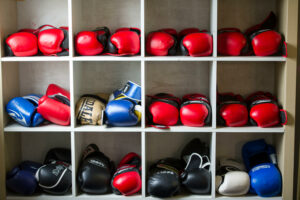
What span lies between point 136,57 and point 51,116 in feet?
2.52

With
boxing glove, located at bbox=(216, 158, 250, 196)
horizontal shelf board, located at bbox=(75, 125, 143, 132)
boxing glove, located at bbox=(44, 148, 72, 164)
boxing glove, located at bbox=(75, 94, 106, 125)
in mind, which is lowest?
boxing glove, located at bbox=(216, 158, 250, 196)

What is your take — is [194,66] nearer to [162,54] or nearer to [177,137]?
[162,54]

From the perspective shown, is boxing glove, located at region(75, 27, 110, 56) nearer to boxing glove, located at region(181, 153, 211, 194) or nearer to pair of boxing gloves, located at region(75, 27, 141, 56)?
pair of boxing gloves, located at region(75, 27, 141, 56)

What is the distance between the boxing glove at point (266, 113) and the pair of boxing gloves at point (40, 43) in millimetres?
1460

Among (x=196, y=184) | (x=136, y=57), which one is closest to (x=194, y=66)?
(x=136, y=57)

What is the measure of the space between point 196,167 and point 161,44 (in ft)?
3.21

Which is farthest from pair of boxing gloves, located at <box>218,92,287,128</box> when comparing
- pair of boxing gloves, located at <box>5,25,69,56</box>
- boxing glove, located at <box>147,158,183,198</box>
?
pair of boxing gloves, located at <box>5,25,69,56</box>

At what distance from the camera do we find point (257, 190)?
2408 millimetres

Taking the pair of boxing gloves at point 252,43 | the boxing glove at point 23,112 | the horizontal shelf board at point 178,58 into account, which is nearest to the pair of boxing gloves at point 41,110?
the boxing glove at point 23,112

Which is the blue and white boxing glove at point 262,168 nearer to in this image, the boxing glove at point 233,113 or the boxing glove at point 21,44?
the boxing glove at point 233,113

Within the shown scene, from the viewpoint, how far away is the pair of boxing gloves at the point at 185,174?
237 cm

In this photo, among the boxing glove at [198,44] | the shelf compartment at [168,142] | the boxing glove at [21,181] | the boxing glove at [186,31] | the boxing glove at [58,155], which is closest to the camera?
the boxing glove at [198,44]

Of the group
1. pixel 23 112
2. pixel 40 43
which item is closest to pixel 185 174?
pixel 23 112

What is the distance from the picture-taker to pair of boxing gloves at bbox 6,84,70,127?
2424 millimetres
